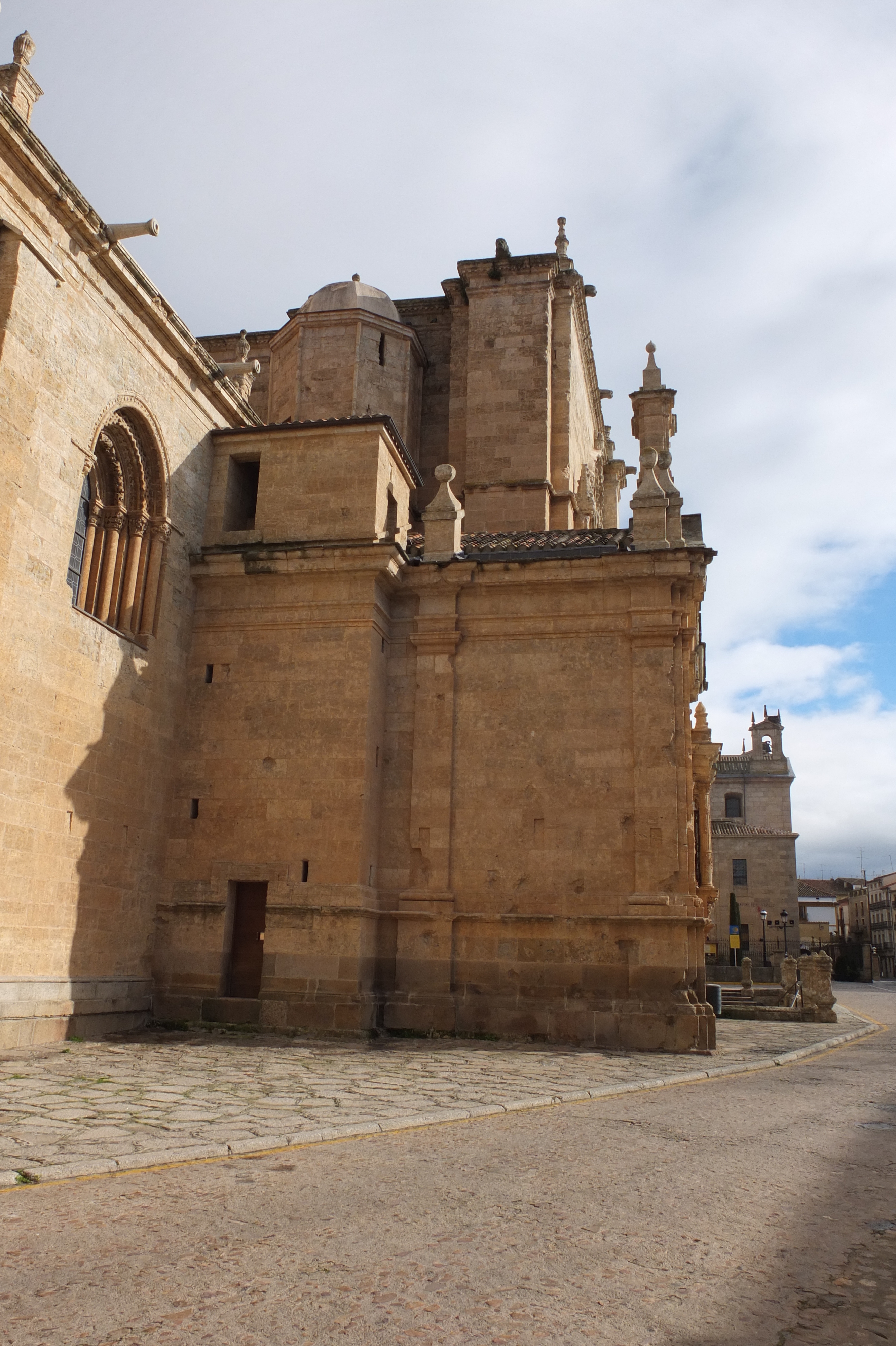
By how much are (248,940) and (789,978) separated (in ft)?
67.9

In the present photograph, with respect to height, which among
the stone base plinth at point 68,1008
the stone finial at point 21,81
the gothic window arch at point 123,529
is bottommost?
the stone base plinth at point 68,1008

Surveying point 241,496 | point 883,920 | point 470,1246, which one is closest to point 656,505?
point 241,496

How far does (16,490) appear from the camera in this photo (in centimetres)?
1187

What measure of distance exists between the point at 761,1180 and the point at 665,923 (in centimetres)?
810

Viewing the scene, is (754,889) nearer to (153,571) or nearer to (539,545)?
(539,545)

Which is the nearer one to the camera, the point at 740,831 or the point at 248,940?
the point at 248,940

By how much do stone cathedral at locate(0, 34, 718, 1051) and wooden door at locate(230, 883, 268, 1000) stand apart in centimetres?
4

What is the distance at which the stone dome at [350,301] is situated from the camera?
2288 centimetres

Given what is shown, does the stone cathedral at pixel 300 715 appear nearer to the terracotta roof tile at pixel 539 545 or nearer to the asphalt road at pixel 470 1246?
the terracotta roof tile at pixel 539 545

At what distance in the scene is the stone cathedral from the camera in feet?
41.4

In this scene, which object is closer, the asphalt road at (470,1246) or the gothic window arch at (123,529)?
the asphalt road at (470,1246)

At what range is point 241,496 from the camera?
1759 cm

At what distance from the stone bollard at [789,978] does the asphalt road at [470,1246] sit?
21.9 meters

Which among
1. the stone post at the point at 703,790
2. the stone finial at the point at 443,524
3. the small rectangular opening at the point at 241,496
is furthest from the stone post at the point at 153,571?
the stone post at the point at 703,790
